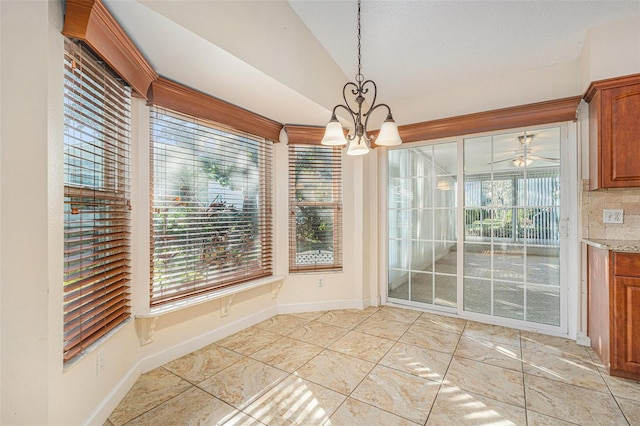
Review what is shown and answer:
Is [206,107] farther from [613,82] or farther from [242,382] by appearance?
[613,82]

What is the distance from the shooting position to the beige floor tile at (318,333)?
8.95 ft

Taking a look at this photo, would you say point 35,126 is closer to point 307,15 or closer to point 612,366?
point 307,15

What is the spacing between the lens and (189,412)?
1.76 meters

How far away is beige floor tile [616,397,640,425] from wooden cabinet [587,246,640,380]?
33cm

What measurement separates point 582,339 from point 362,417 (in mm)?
2358

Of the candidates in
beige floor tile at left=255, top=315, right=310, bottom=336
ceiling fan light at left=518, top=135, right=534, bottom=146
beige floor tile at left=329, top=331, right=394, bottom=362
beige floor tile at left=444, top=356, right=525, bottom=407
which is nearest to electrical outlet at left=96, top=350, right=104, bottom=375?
beige floor tile at left=255, top=315, right=310, bottom=336

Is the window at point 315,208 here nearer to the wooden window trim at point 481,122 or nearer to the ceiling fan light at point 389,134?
the wooden window trim at point 481,122

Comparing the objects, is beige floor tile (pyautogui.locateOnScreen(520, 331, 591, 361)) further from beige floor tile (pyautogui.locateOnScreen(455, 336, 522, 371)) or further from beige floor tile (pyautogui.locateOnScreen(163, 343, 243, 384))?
beige floor tile (pyautogui.locateOnScreen(163, 343, 243, 384))

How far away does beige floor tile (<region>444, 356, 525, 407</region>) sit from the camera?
1912 mm

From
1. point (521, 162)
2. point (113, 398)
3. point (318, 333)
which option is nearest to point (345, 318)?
point (318, 333)

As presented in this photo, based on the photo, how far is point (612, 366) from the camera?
83.0 inches

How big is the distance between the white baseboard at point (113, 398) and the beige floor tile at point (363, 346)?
153 centimetres

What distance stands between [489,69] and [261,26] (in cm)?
227

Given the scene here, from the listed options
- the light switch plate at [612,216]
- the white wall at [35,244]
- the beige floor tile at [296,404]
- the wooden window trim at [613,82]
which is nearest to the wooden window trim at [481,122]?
the wooden window trim at [613,82]
